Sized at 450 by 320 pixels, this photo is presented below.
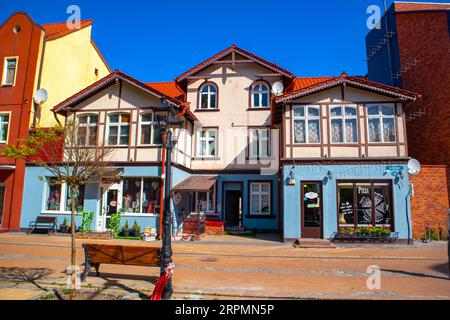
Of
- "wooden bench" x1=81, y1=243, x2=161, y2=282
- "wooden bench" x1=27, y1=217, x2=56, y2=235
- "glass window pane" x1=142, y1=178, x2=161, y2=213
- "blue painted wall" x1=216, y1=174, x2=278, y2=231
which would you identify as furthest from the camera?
"blue painted wall" x1=216, y1=174, x2=278, y2=231

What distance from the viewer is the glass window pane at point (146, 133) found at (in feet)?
56.5

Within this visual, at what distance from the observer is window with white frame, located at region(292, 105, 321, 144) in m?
15.3

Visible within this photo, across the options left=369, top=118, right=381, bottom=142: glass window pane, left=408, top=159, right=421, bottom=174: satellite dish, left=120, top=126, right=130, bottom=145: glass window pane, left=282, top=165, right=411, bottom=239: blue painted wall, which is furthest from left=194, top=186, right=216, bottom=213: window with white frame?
left=408, top=159, right=421, bottom=174: satellite dish

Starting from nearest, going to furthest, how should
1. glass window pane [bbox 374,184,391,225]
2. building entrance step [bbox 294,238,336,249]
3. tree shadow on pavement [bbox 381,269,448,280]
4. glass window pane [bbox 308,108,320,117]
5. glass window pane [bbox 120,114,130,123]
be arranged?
tree shadow on pavement [bbox 381,269,448,280]
building entrance step [bbox 294,238,336,249]
glass window pane [bbox 374,184,391,225]
glass window pane [bbox 308,108,320,117]
glass window pane [bbox 120,114,130,123]

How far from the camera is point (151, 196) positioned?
55.3ft

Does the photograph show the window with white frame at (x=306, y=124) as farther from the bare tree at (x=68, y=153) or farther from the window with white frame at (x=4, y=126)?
the window with white frame at (x=4, y=126)

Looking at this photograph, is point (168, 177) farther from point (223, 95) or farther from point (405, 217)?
point (223, 95)

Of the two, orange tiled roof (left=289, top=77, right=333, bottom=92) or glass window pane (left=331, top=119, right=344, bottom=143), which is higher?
orange tiled roof (left=289, top=77, right=333, bottom=92)

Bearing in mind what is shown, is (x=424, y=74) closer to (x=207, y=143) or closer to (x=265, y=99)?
(x=265, y=99)

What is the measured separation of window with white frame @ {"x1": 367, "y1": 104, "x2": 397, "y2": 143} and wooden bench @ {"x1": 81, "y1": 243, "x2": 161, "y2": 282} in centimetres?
1183

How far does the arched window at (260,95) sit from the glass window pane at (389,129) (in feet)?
24.7

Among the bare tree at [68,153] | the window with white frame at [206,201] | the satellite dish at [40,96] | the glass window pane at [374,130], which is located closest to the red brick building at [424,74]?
the glass window pane at [374,130]

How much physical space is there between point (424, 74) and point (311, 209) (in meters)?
11.2

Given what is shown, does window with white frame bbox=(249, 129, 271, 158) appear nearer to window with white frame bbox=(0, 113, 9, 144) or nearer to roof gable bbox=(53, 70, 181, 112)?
roof gable bbox=(53, 70, 181, 112)
